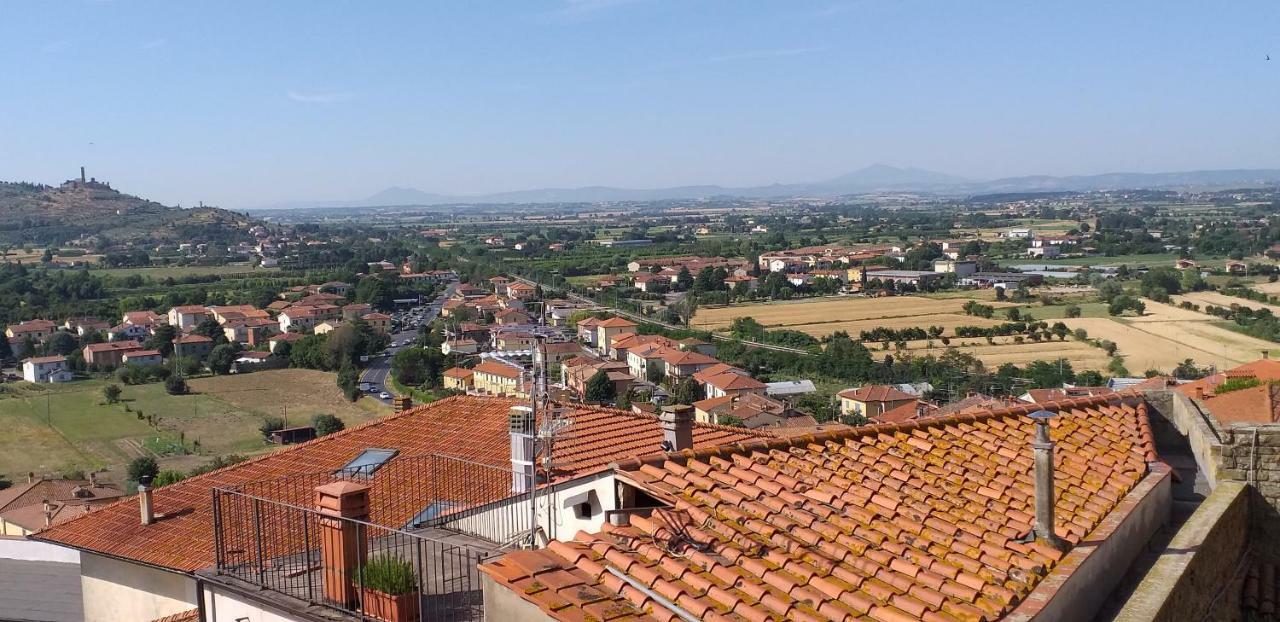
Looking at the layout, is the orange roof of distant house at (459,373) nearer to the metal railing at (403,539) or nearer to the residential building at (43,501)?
the residential building at (43,501)

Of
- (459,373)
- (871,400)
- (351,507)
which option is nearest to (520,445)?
(351,507)

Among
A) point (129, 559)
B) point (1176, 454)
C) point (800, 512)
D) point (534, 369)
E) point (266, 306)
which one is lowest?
point (266, 306)

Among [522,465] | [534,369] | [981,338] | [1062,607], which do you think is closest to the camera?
[1062,607]

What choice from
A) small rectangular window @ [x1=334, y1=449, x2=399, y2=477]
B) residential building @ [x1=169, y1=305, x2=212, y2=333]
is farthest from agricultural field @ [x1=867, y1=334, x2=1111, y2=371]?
residential building @ [x1=169, y1=305, x2=212, y2=333]

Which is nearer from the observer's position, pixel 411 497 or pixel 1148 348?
pixel 411 497

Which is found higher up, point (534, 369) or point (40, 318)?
point (534, 369)

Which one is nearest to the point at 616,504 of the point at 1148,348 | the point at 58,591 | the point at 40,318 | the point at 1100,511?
the point at 1100,511

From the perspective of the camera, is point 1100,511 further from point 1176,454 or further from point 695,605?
point 1176,454

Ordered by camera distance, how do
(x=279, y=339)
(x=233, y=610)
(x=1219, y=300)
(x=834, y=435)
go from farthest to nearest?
(x=279, y=339)
(x=1219, y=300)
(x=834, y=435)
(x=233, y=610)

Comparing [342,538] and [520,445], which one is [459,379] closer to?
[520,445]
